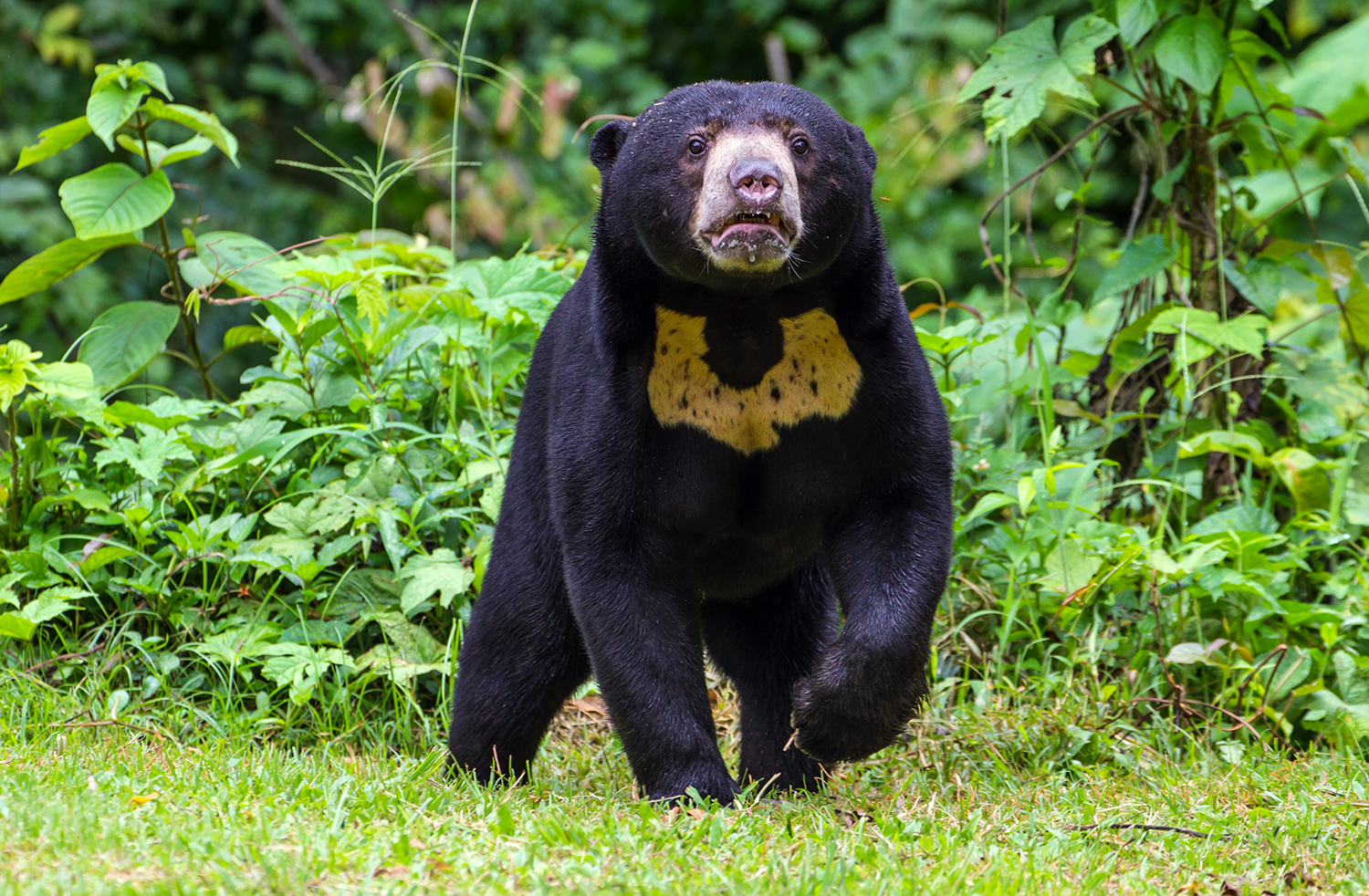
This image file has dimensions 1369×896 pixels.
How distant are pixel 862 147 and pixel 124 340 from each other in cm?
255

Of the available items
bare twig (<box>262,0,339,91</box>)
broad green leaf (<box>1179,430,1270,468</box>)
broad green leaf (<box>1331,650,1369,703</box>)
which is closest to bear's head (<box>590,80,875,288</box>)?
broad green leaf (<box>1179,430,1270,468</box>)

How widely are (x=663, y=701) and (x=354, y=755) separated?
42.9 inches

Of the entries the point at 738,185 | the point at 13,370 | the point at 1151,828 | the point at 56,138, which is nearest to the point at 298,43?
the point at 56,138

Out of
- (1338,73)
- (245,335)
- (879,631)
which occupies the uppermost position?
(1338,73)

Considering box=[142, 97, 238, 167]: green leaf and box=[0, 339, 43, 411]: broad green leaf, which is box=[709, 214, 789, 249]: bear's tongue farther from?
Result: box=[142, 97, 238, 167]: green leaf

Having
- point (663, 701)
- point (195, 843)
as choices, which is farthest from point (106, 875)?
point (663, 701)

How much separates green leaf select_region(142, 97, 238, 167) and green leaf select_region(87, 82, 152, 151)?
0.23ft

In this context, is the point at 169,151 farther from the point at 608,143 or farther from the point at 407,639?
the point at 608,143

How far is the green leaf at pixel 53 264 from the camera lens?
4.46m

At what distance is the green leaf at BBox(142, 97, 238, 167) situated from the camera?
4.46 metres

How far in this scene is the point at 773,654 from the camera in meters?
3.54

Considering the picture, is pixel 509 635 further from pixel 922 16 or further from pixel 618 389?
pixel 922 16

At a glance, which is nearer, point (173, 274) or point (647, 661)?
point (647, 661)

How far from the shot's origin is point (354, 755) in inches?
147
